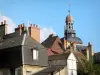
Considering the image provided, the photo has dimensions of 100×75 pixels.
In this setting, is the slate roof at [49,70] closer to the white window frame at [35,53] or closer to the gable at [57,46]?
the white window frame at [35,53]

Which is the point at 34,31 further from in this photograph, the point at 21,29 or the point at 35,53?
the point at 35,53

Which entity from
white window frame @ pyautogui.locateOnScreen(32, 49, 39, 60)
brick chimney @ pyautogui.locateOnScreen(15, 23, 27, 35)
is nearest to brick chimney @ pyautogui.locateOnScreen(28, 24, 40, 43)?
brick chimney @ pyautogui.locateOnScreen(15, 23, 27, 35)

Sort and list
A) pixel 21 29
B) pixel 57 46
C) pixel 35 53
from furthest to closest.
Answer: pixel 57 46 → pixel 21 29 → pixel 35 53

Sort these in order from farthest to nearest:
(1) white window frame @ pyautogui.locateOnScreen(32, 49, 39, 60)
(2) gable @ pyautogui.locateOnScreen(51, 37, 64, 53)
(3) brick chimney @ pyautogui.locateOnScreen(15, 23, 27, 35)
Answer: (2) gable @ pyautogui.locateOnScreen(51, 37, 64, 53), (3) brick chimney @ pyautogui.locateOnScreen(15, 23, 27, 35), (1) white window frame @ pyautogui.locateOnScreen(32, 49, 39, 60)

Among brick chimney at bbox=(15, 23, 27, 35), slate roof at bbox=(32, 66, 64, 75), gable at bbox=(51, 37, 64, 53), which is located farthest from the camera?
gable at bbox=(51, 37, 64, 53)

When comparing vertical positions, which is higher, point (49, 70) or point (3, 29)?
point (3, 29)

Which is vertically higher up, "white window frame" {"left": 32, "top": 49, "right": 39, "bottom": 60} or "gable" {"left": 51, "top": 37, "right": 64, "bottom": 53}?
"gable" {"left": 51, "top": 37, "right": 64, "bottom": 53}

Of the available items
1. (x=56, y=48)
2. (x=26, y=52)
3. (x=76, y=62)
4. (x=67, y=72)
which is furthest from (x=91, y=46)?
(x=26, y=52)

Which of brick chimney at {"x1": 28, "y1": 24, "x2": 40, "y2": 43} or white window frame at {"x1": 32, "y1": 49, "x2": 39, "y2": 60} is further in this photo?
brick chimney at {"x1": 28, "y1": 24, "x2": 40, "y2": 43}

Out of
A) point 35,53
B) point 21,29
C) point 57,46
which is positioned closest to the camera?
point 35,53

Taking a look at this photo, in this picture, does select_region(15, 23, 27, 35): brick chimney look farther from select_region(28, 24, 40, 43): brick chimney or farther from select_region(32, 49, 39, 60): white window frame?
select_region(32, 49, 39, 60): white window frame

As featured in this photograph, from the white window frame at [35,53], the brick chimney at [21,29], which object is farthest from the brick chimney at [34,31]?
the white window frame at [35,53]

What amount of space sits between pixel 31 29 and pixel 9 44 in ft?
21.4

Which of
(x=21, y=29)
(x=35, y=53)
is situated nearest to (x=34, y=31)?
(x=21, y=29)
